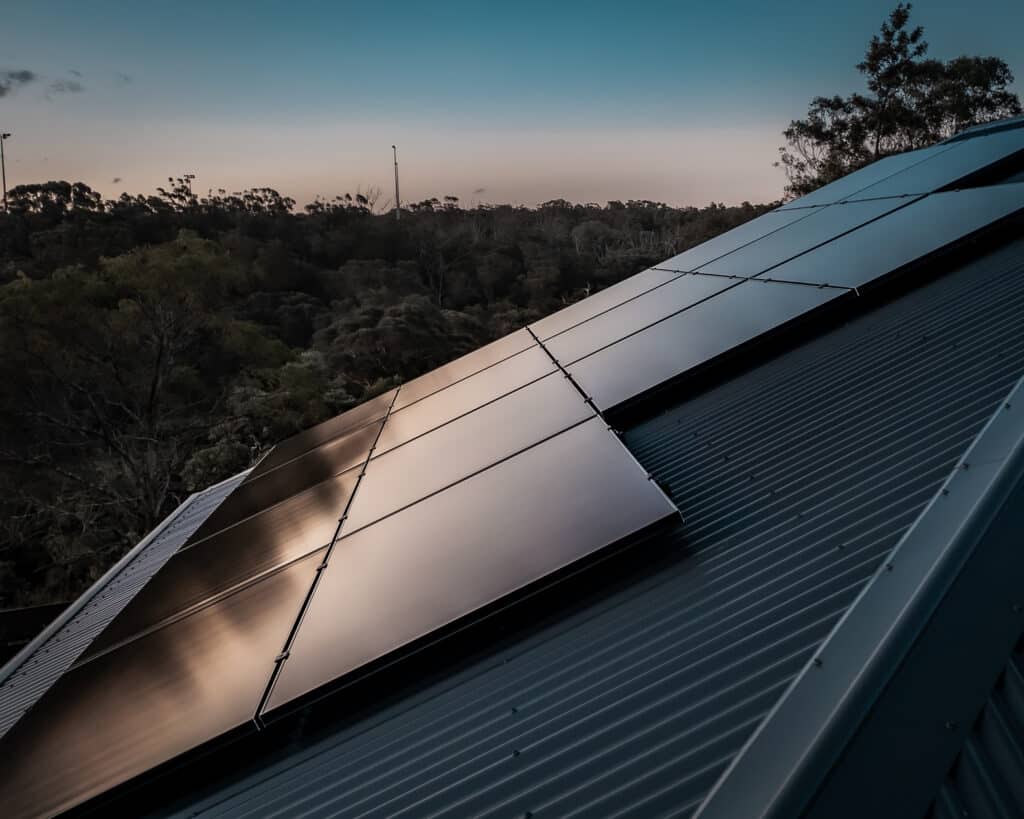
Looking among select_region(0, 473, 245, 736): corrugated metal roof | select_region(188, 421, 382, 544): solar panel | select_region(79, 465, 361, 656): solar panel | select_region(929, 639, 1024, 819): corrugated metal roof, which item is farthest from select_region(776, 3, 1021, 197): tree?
select_region(929, 639, 1024, 819): corrugated metal roof

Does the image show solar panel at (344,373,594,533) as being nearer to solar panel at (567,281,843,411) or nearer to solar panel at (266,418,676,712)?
solar panel at (567,281,843,411)

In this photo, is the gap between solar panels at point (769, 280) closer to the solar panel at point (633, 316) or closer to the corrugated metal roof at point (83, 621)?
the solar panel at point (633, 316)

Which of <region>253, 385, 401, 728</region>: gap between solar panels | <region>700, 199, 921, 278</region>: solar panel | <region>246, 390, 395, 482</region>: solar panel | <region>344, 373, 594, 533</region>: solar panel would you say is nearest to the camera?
<region>253, 385, 401, 728</region>: gap between solar panels

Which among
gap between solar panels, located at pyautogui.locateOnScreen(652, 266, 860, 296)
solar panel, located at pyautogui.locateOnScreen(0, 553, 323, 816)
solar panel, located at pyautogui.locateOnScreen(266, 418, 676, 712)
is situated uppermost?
gap between solar panels, located at pyautogui.locateOnScreen(652, 266, 860, 296)

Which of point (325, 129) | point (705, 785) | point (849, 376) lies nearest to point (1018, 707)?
point (705, 785)

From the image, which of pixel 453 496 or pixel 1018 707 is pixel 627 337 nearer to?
pixel 453 496

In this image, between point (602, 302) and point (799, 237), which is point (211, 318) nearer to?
point (602, 302)
